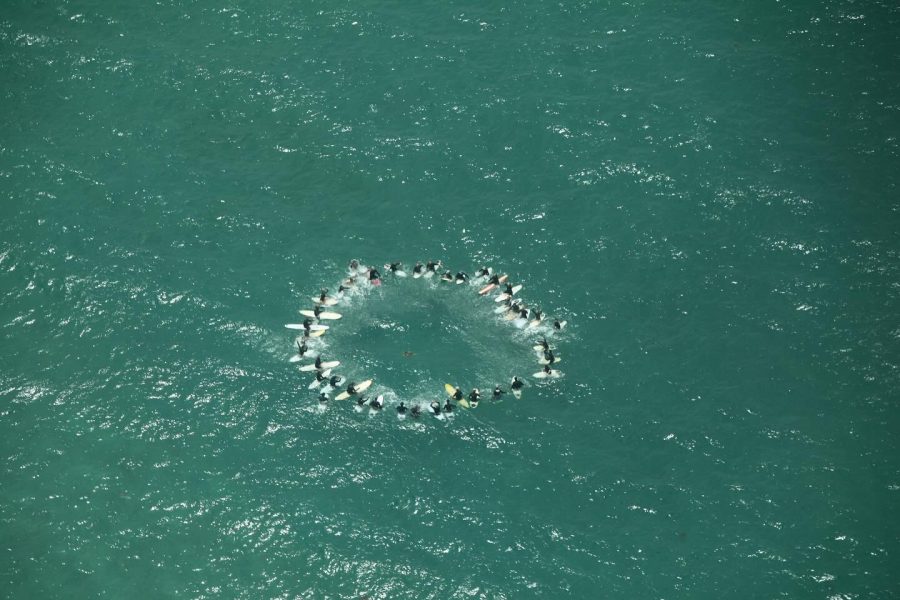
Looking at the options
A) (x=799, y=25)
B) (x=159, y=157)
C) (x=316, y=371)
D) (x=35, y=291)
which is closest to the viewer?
(x=316, y=371)

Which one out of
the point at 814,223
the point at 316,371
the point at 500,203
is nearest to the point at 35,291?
the point at 316,371

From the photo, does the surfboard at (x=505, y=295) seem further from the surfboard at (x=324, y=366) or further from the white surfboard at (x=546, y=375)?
the surfboard at (x=324, y=366)

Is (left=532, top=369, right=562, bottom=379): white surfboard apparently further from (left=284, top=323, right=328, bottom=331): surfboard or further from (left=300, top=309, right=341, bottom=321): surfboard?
(left=284, top=323, right=328, bottom=331): surfboard

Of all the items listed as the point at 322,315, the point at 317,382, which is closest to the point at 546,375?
the point at 317,382

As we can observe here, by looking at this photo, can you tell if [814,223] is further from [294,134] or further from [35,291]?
[35,291]

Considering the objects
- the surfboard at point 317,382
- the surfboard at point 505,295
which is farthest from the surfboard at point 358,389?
the surfboard at point 505,295


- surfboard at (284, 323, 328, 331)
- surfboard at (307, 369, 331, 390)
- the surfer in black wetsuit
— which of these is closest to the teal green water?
surfboard at (284, 323, 328, 331)
